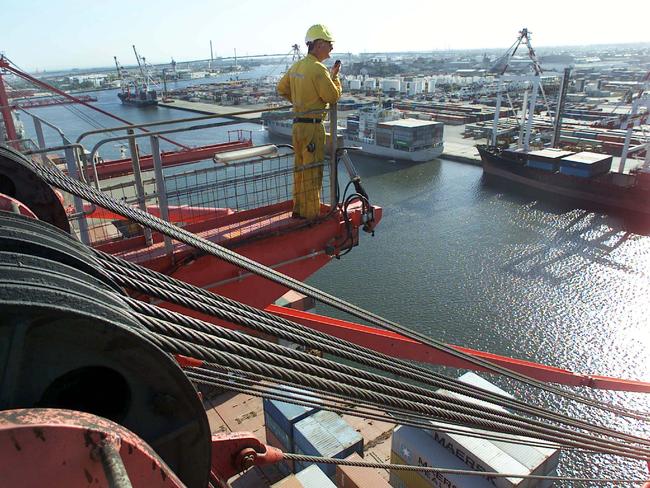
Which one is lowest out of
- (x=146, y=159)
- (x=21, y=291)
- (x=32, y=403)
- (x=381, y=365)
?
(x=146, y=159)

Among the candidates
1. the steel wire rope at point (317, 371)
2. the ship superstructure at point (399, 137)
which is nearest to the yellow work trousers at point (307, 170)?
the steel wire rope at point (317, 371)

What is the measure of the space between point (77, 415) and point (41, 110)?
212 feet

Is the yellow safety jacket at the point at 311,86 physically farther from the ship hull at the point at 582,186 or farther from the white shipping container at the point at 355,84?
the white shipping container at the point at 355,84

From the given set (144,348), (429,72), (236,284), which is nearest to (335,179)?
(236,284)

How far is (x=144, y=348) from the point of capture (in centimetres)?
88

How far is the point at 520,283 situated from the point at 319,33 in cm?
1246

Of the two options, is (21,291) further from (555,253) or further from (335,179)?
(555,253)

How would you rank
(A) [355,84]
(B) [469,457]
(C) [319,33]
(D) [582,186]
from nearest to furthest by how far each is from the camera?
1. (C) [319,33]
2. (B) [469,457]
3. (D) [582,186]
4. (A) [355,84]

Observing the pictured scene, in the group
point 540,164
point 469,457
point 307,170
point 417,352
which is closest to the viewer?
point 417,352

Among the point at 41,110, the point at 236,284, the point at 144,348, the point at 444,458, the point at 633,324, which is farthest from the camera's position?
the point at 41,110

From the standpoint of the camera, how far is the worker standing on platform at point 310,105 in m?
3.83

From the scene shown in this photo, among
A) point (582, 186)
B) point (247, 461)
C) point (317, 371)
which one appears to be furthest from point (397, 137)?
point (317, 371)

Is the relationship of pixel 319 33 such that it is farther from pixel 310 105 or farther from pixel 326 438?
Answer: pixel 326 438

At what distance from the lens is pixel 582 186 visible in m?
22.2
